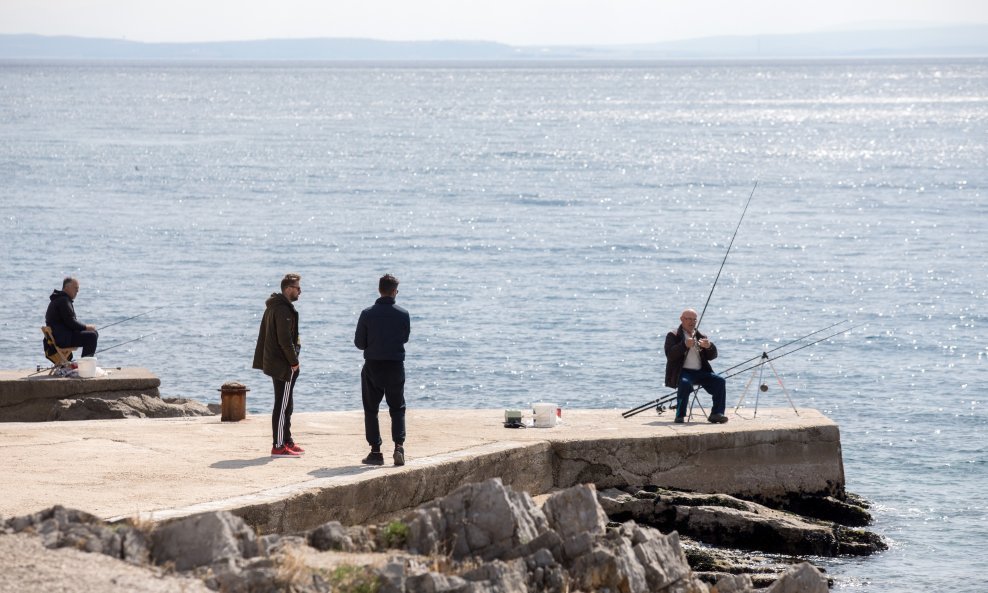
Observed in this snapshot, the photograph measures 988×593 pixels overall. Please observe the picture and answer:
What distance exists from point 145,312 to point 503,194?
31.1 meters

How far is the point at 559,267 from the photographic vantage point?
39125 millimetres

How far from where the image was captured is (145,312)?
3011 centimetres

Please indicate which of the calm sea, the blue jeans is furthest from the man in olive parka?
the calm sea

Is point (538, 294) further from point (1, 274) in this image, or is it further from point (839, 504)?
point (839, 504)

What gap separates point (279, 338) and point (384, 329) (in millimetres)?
972

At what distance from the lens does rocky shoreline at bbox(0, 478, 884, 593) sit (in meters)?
8.44

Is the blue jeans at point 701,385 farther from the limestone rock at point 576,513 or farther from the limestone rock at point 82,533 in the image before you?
the limestone rock at point 82,533

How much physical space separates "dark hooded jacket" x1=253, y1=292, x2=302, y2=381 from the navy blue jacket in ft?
2.28

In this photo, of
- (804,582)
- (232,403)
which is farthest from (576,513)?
(232,403)

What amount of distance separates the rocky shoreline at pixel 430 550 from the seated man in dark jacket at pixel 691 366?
118 inches

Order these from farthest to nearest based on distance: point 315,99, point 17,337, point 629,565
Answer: point 315,99
point 17,337
point 629,565

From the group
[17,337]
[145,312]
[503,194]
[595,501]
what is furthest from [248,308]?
[503,194]

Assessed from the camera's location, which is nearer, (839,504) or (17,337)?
(839,504)

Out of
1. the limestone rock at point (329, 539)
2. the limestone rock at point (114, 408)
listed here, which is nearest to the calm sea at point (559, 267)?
the limestone rock at point (329, 539)
